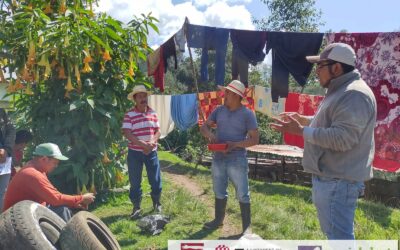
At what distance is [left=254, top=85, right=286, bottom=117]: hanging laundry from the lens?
959 centimetres

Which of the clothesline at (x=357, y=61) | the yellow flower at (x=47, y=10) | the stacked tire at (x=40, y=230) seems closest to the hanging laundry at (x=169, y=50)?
the clothesline at (x=357, y=61)

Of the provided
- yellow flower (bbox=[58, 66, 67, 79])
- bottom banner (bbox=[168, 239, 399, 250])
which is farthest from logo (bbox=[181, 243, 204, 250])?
yellow flower (bbox=[58, 66, 67, 79])

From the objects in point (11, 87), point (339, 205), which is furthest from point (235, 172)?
point (11, 87)

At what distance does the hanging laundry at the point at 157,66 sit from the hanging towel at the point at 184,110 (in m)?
3.07

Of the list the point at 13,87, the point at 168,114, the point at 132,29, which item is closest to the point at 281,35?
the point at 132,29

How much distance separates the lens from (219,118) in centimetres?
421

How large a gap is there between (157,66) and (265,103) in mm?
3080

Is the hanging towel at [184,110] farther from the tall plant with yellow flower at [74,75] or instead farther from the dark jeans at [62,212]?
the dark jeans at [62,212]

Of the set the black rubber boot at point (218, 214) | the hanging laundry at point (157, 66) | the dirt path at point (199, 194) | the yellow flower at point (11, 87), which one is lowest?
the dirt path at point (199, 194)

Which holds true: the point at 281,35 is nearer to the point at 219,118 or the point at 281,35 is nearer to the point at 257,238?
the point at 219,118

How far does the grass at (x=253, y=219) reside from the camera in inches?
165

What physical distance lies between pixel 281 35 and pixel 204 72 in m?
1.49

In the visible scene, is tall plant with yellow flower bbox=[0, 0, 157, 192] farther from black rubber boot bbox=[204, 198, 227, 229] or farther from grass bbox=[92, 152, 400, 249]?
black rubber boot bbox=[204, 198, 227, 229]

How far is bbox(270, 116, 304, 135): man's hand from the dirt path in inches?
74.4
